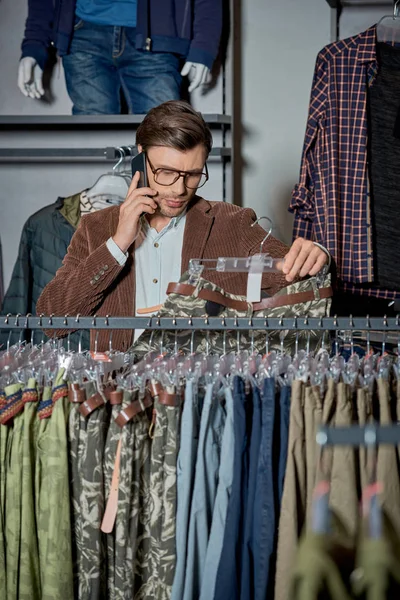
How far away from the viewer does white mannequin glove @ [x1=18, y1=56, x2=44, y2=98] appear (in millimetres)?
3314

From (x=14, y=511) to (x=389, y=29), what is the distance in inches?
82.5

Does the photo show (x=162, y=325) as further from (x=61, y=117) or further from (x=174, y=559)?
(x=61, y=117)

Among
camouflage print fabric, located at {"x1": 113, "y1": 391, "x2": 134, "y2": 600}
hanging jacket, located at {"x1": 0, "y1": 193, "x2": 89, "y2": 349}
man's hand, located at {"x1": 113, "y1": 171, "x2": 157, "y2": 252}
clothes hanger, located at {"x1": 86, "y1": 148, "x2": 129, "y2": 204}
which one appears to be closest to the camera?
camouflage print fabric, located at {"x1": 113, "y1": 391, "x2": 134, "y2": 600}

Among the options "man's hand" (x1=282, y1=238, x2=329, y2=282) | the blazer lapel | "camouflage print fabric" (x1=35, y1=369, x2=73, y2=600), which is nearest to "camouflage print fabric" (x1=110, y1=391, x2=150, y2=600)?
"camouflage print fabric" (x1=35, y1=369, x2=73, y2=600)

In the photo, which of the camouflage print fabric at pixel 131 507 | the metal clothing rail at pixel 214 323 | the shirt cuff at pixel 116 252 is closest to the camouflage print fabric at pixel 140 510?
the camouflage print fabric at pixel 131 507

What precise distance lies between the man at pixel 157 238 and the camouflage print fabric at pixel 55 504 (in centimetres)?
52

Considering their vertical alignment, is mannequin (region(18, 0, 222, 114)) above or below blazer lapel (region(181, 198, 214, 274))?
above

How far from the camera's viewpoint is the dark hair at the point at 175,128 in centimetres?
215

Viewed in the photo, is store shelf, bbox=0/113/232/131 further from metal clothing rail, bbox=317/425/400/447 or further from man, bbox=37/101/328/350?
metal clothing rail, bbox=317/425/400/447

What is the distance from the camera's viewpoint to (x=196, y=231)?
7.60ft

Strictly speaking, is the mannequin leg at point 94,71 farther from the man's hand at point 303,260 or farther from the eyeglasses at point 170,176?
the man's hand at point 303,260

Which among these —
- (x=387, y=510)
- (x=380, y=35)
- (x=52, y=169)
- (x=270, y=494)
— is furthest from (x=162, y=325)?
(x=52, y=169)

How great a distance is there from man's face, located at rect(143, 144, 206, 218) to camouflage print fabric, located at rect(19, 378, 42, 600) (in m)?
0.80

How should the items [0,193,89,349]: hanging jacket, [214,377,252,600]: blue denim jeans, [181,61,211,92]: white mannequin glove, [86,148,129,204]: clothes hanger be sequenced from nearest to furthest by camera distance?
[214,377,252,600]: blue denim jeans < [86,148,129,204]: clothes hanger < [0,193,89,349]: hanging jacket < [181,61,211,92]: white mannequin glove
